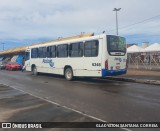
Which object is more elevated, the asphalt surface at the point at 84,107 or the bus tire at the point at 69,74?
the bus tire at the point at 69,74

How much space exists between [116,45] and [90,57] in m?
1.86

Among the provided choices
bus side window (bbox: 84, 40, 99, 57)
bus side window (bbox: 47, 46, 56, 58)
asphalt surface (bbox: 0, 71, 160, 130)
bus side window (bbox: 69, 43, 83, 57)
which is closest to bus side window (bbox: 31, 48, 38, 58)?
bus side window (bbox: 47, 46, 56, 58)

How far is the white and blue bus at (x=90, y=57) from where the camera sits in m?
17.3

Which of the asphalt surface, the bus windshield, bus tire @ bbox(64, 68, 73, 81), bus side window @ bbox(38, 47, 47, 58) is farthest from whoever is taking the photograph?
bus side window @ bbox(38, 47, 47, 58)

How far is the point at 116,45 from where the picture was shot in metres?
18.0

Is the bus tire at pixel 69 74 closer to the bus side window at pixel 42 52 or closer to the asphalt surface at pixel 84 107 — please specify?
the bus side window at pixel 42 52

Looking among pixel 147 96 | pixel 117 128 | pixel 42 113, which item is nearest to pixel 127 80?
pixel 147 96

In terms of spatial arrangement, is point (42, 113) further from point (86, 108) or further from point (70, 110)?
point (86, 108)

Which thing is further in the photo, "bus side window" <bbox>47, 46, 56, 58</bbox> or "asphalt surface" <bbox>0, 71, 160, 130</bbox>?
"bus side window" <bbox>47, 46, 56, 58</bbox>

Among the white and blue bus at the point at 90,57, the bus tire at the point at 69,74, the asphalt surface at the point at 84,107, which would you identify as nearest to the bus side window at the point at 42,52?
the white and blue bus at the point at 90,57

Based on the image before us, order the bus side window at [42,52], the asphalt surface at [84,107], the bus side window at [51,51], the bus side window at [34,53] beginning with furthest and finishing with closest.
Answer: the bus side window at [34,53]
the bus side window at [42,52]
the bus side window at [51,51]
the asphalt surface at [84,107]

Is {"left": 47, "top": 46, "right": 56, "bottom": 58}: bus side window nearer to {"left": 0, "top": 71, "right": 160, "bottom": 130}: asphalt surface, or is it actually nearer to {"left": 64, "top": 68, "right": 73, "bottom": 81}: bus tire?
{"left": 64, "top": 68, "right": 73, "bottom": 81}: bus tire

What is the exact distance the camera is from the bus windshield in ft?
57.2

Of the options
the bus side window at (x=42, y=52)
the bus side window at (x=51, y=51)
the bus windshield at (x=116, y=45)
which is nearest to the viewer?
the bus windshield at (x=116, y=45)
